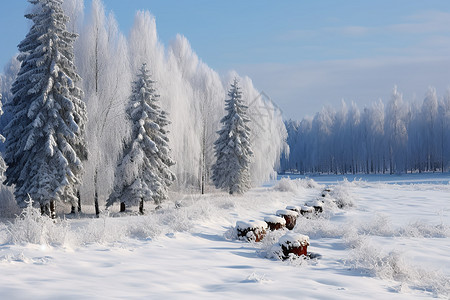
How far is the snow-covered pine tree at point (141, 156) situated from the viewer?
63.9ft

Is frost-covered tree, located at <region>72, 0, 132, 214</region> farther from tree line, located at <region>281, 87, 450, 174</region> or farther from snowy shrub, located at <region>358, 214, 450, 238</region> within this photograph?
tree line, located at <region>281, 87, 450, 174</region>

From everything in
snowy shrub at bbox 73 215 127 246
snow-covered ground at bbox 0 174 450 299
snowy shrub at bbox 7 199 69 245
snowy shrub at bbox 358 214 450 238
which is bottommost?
snowy shrub at bbox 358 214 450 238

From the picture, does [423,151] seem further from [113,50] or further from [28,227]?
[28,227]

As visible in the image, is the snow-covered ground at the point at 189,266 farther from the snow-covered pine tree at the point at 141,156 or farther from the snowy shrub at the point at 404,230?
the snow-covered pine tree at the point at 141,156

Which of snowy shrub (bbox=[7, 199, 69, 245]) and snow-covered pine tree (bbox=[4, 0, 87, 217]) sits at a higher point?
snow-covered pine tree (bbox=[4, 0, 87, 217])

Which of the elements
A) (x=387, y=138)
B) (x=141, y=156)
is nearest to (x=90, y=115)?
(x=141, y=156)

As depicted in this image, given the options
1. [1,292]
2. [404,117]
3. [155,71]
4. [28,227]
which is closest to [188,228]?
[28,227]

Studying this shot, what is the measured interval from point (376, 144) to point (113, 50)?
5568 cm

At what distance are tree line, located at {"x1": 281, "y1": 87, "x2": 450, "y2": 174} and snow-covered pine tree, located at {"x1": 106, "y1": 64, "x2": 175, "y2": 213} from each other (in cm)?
4879

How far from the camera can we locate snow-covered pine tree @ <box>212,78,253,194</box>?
28.7 metres

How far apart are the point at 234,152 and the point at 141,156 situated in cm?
1071

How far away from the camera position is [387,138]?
63344 millimetres

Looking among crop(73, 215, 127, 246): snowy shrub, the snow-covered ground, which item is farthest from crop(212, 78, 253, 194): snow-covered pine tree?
crop(73, 215, 127, 246): snowy shrub

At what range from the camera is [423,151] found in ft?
201
